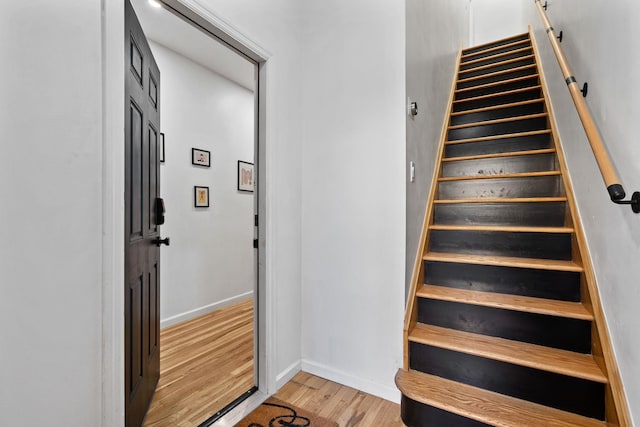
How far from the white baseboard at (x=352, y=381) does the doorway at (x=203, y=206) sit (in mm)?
414

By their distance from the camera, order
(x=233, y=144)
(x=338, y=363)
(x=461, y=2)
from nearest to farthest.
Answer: (x=338, y=363) < (x=233, y=144) < (x=461, y=2)

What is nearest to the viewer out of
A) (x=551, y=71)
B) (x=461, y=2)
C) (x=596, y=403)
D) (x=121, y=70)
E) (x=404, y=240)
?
(x=121, y=70)

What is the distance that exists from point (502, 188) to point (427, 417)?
Result: 1.72 m

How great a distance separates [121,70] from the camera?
115cm

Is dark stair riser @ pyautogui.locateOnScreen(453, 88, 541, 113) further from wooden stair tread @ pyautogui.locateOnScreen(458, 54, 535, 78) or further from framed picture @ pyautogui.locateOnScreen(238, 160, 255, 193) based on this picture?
framed picture @ pyautogui.locateOnScreen(238, 160, 255, 193)

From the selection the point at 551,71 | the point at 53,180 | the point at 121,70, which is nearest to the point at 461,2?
the point at 551,71

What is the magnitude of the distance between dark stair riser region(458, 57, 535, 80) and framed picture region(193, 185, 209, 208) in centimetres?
348

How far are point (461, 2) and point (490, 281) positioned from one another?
4066mm

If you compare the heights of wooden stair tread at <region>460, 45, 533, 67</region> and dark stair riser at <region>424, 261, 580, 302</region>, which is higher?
wooden stair tread at <region>460, 45, 533, 67</region>

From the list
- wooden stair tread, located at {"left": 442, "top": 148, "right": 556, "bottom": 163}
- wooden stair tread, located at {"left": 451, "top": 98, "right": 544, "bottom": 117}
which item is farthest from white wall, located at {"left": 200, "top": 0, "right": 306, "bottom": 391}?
wooden stair tread, located at {"left": 451, "top": 98, "right": 544, "bottom": 117}

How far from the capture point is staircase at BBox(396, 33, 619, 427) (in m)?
1.45

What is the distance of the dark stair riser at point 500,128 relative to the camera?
2.82 metres

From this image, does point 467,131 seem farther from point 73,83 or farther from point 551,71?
point 73,83

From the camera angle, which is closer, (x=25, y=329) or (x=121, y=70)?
(x=25, y=329)
